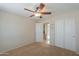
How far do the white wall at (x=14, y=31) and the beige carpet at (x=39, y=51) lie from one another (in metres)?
0.10

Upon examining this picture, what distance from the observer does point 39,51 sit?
1.94 metres

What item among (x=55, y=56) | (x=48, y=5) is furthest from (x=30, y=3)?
(x=55, y=56)

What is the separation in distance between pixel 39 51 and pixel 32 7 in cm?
88

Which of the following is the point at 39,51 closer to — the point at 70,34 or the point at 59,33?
the point at 59,33

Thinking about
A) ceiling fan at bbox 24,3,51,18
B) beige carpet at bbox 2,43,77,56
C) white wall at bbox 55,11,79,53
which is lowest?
beige carpet at bbox 2,43,77,56

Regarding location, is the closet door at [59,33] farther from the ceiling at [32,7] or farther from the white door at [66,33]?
the ceiling at [32,7]

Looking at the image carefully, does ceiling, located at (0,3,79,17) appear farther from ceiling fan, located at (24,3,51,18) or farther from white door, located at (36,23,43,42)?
white door, located at (36,23,43,42)

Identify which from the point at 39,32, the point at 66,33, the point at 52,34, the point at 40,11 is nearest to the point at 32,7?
the point at 40,11

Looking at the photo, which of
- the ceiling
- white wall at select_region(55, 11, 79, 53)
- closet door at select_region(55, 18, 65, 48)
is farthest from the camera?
closet door at select_region(55, 18, 65, 48)

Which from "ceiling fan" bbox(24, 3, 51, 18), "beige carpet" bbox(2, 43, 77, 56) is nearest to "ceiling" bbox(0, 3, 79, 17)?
"ceiling fan" bbox(24, 3, 51, 18)

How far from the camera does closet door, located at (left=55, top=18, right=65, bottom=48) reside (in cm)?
204

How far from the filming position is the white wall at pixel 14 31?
1875 millimetres

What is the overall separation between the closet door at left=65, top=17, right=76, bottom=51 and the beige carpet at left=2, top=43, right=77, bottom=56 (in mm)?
159

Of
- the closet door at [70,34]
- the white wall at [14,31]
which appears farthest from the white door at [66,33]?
the white wall at [14,31]
